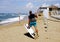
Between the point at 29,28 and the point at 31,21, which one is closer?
the point at 31,21

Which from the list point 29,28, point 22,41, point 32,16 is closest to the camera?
point 22,41

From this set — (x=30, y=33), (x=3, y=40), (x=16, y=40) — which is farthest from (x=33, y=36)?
(x=3, y=40)

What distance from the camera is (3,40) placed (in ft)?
34.7

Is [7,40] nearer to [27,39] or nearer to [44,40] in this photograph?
[27,39]

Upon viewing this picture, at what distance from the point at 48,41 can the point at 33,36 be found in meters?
1.19

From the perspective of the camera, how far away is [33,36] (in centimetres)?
1116

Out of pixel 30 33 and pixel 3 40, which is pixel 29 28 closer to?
pixel 30 33

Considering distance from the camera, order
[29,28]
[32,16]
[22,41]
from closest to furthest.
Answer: [22,41] → [32,16] → [29,28]

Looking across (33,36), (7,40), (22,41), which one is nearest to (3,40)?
(7,40)

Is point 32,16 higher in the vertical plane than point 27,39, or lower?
higher

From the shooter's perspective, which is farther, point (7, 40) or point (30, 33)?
point (30, 33)

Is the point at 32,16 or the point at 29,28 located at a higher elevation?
the point at 32,16

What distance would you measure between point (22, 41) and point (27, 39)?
0.61m

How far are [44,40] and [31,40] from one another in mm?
752
